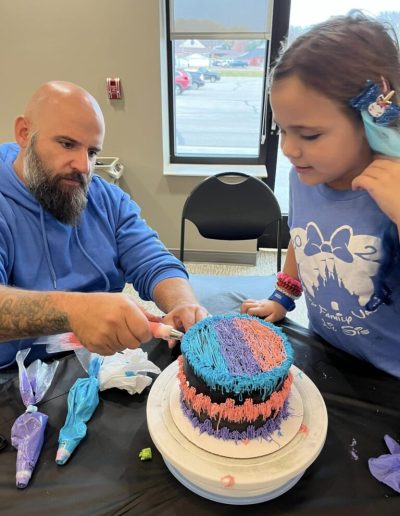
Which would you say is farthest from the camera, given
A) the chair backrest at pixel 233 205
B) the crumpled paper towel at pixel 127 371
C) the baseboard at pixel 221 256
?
the baseboard at pixel 221 256

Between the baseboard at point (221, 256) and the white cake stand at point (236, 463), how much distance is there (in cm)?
240

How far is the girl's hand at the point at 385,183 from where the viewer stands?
0.75 m

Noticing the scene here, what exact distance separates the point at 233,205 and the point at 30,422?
1314 mm

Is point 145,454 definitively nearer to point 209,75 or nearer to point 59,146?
point 59,146

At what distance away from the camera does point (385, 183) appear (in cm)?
76

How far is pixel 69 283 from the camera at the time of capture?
116cm

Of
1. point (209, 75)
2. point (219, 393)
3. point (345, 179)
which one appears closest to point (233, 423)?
point (219, 393)

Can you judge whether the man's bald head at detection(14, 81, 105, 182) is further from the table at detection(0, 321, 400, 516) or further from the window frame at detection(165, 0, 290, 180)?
the window frame at detection(165, 0, 290, 180)

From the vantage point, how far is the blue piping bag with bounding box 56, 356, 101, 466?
688mm

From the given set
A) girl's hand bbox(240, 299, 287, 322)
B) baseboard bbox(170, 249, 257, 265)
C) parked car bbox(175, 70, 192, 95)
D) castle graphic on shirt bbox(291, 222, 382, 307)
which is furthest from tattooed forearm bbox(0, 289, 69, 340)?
parked car bbox(175, 70, 192, 95)

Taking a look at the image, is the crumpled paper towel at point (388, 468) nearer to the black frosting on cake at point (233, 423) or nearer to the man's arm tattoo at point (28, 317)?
the black frosting on cake at point (233, 423)

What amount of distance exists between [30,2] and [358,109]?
2417mm

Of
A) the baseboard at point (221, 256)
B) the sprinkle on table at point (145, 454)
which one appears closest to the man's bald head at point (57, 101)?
the sprinkle on table at point (145, 454)

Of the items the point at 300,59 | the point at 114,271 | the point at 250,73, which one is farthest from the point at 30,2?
the point at 300,59
